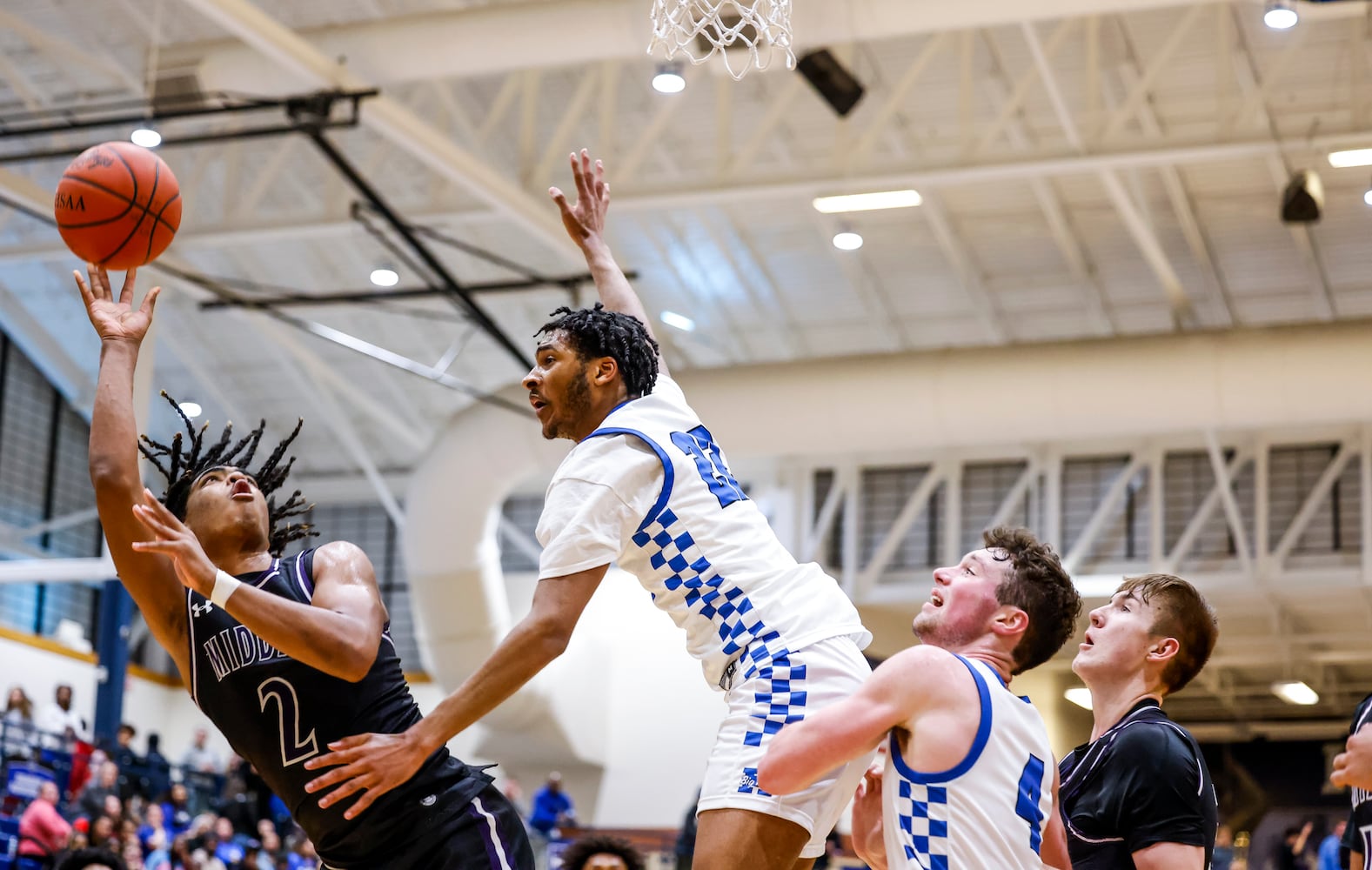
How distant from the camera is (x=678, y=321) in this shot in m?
24.0

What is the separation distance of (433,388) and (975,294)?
9054 mm

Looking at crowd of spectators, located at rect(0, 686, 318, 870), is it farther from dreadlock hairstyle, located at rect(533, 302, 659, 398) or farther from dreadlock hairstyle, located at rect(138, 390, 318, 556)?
dreadlock hairstyle, located at rect(533, 302, 659, 398)

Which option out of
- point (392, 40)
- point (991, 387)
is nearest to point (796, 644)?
point (392, 40)

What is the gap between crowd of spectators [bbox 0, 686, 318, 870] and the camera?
15.7m

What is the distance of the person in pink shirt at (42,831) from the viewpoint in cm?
1501

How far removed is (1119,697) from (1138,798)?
42cm

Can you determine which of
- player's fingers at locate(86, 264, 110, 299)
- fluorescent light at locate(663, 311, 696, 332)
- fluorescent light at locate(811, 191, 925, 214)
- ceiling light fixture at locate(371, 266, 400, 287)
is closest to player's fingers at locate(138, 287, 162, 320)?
player's fingers at locate(86, 264, 110, 299)

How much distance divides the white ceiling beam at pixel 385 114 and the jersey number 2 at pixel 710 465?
10215mm

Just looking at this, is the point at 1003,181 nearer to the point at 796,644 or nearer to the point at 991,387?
the point at 991,387

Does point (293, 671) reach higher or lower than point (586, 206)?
lower

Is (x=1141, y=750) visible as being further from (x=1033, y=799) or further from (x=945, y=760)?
(x=945, y=760)

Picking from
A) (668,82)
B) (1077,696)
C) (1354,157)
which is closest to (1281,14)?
(1354,157)

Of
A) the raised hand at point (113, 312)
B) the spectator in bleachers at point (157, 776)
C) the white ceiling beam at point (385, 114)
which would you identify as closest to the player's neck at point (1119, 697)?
the raised hand at point (113, 312)

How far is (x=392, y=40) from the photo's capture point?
617 inches
